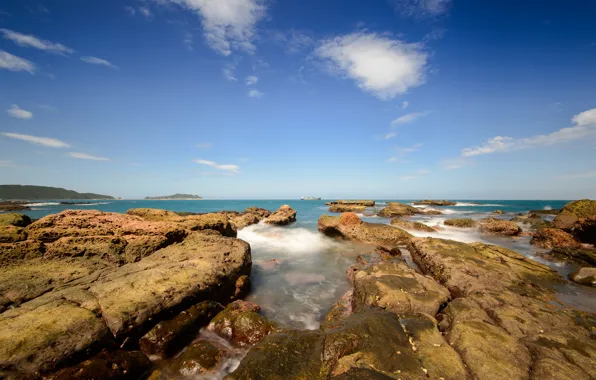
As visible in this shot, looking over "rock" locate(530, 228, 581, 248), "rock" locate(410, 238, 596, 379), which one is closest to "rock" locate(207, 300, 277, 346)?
"rock" locate(410, 238, 596, 379)

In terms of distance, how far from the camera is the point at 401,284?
854cm

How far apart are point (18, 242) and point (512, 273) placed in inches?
763

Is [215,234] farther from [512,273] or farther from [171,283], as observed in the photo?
[512,273]

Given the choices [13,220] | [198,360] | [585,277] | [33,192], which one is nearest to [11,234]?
[13,220]

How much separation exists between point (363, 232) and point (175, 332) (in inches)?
649

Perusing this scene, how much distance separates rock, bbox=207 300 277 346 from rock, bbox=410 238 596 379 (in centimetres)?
500

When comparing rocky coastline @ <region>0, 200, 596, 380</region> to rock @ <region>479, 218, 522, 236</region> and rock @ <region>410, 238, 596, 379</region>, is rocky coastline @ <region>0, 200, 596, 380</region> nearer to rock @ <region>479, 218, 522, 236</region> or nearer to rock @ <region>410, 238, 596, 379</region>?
rock @ <region>410, 238, 596, 379</region>

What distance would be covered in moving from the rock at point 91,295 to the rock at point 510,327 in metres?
7.60

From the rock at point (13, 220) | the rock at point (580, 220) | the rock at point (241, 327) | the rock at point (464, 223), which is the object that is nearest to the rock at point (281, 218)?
the rock at point (464, 223)

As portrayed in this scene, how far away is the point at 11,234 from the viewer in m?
8.71

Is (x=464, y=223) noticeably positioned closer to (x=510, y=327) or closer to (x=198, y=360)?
(x=510, y=327)

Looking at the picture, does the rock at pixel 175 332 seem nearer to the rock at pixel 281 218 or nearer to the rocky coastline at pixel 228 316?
the rocky coastline at pixel 228 316

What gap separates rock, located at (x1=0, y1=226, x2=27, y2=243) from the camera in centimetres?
849

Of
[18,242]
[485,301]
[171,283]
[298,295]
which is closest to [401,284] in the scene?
[485,301]
